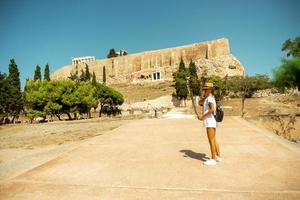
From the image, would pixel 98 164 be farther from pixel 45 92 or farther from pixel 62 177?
pixel 45 92

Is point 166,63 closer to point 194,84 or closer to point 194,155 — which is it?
point 194,84

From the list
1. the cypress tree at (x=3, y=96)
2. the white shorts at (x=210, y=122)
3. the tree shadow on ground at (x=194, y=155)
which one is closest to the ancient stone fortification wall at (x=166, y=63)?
the cypress tree at (x=3, y=96)

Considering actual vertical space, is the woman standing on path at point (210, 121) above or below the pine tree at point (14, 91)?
below

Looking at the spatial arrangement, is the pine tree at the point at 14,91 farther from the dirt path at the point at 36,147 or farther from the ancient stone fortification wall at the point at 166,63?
the ancient stone fortification wall at the point at 166,63

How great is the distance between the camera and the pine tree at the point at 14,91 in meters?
48.4

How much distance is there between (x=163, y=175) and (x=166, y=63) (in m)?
98.5

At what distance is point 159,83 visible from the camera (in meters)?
90.0

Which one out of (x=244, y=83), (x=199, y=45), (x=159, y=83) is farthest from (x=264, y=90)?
(x=199, y=45)

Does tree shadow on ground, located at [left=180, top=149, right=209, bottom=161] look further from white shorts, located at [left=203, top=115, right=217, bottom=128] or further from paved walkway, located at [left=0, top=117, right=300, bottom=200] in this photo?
white shorts, located at [left=203, top=115, right=217, bottom=128]

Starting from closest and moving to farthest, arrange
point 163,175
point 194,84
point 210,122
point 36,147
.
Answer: point 163,175 < point 210,122 < point 36,147 < point 194,84

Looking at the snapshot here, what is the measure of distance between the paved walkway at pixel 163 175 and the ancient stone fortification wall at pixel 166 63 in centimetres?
7939

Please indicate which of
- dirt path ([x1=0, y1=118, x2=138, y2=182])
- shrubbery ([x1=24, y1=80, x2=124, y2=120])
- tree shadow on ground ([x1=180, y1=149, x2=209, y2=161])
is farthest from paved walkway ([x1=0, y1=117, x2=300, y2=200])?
shrubbery ([x1=24, y1=80, x2=124, y2=120])

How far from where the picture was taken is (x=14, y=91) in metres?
48.8

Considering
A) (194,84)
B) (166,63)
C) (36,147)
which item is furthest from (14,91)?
(166,63)
